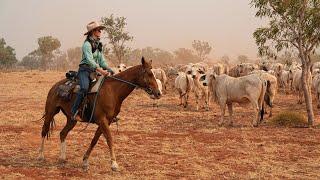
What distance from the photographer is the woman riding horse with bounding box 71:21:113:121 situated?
9883 millimetres

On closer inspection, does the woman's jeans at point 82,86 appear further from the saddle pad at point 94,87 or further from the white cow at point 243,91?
the white cow at point 243,91

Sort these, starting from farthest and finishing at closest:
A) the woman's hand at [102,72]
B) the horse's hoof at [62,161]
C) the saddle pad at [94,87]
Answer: the horse's hoof at [62,161] → the saddle pad at [94,87] → the woman's hand at [102,72]

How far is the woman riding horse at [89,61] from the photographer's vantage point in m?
9.88

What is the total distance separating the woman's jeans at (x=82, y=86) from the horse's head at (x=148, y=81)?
1.13 metres

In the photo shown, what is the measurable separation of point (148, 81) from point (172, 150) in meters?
3.15

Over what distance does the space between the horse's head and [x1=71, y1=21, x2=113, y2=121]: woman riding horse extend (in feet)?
2.49

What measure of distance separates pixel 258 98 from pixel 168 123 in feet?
11.5

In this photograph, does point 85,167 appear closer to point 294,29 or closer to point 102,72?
point 102,72

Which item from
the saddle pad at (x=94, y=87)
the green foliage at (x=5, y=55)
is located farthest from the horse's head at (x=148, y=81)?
the green foliage at (x=5, y=55)

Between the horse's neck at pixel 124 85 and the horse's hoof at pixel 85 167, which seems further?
the horse's neck at pixel 124 85

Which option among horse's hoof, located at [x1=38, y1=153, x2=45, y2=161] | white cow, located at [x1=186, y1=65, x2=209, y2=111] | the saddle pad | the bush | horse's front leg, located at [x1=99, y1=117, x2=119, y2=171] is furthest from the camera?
white cow, located at [x1=186, y1=65, x2=209, y2=111]

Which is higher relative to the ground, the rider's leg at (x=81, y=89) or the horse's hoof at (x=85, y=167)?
the rider's leg at (x=81, y=89)

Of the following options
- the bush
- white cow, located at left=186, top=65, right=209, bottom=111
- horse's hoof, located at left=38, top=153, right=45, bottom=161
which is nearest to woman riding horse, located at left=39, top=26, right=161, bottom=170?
horse's hoof, located at left=38, top=153, right=45, bottom=161

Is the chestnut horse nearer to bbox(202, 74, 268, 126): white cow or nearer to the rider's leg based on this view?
the rider's leg
